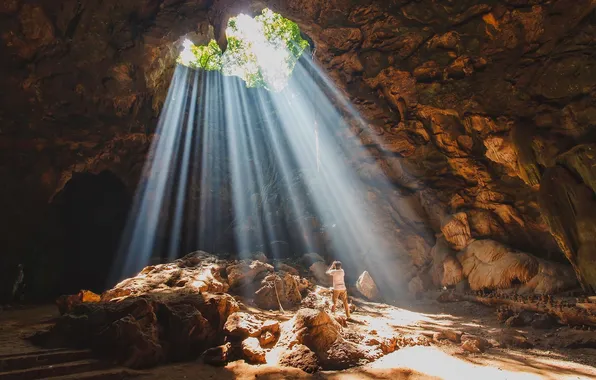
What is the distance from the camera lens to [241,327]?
593 centimetres

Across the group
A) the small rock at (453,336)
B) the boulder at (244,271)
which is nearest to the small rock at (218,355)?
the small rock at (453,336)

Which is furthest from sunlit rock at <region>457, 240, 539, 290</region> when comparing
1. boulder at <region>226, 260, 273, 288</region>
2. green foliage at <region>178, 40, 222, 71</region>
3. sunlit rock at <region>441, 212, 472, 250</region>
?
green foliage at <region>178, 40, 222, 71</region>

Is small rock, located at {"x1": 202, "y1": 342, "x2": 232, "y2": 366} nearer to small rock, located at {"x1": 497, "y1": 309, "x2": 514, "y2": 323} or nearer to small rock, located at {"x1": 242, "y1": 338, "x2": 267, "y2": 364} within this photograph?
small rock, located at {"x1": 242, "y1": 338, "x2": 267, "y2": 364}

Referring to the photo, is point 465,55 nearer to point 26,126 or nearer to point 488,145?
point 488,145

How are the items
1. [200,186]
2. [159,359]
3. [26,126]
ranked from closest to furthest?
[159,359], [26,126], [200,186]

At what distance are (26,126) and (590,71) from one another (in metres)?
18.3

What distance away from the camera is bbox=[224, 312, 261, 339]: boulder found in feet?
19.2

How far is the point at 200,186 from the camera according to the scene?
20.9m

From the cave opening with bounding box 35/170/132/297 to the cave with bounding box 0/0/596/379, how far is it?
98mm

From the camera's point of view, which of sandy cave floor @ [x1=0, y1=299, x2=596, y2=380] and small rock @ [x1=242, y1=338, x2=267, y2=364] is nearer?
sandy cave floor @ [x1=0, y1=299, x2=596, y2=380]

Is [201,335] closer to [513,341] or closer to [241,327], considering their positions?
[241,327]

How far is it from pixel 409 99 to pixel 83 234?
16.4 metres

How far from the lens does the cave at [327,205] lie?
5.46m

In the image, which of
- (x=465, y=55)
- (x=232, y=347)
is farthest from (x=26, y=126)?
(x=465, y=55)
